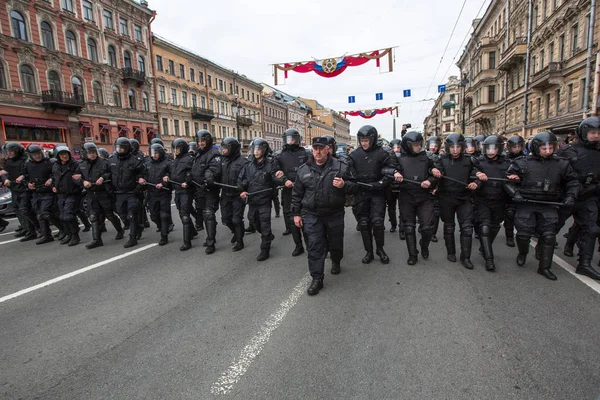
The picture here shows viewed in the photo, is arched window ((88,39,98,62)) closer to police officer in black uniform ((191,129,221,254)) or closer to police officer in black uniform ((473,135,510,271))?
police officer in black uniform ((191,129,221,254))

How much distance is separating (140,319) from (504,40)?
42.8 m

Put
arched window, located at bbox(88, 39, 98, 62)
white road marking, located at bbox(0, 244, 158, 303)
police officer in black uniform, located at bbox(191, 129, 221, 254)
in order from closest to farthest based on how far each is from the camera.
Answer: white road marking, located at bbox(0, 244, 158, 303)
police officer in black uniform, located at bbox(191, 129, 221, 254)
arched window, located at bbox(88, 39, 98, 62)

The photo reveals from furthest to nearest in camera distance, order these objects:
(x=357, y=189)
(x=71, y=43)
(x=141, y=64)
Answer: (x=141, y=64)
(x=71, y=43)
(x=357, y=189)

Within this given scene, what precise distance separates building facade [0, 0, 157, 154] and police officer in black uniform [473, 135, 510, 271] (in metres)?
26.9

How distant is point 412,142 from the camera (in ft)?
16.6

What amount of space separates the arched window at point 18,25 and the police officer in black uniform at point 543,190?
98.2 feet

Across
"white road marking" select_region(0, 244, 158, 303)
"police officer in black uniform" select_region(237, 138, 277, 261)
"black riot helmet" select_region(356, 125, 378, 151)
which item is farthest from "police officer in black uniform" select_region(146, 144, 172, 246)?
"black riot helmet" select_region(356, 125, 378, 151)

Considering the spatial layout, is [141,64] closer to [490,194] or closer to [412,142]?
[412,142]

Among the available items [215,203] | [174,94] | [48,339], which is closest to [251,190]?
[215,203]

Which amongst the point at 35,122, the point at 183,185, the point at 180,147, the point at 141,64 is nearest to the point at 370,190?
the point at 183,185

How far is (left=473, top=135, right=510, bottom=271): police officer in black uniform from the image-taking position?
4.89m

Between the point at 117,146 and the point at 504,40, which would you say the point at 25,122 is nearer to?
the point at 117,146

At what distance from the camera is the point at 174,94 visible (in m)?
→ 38.4

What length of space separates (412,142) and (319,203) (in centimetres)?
188
